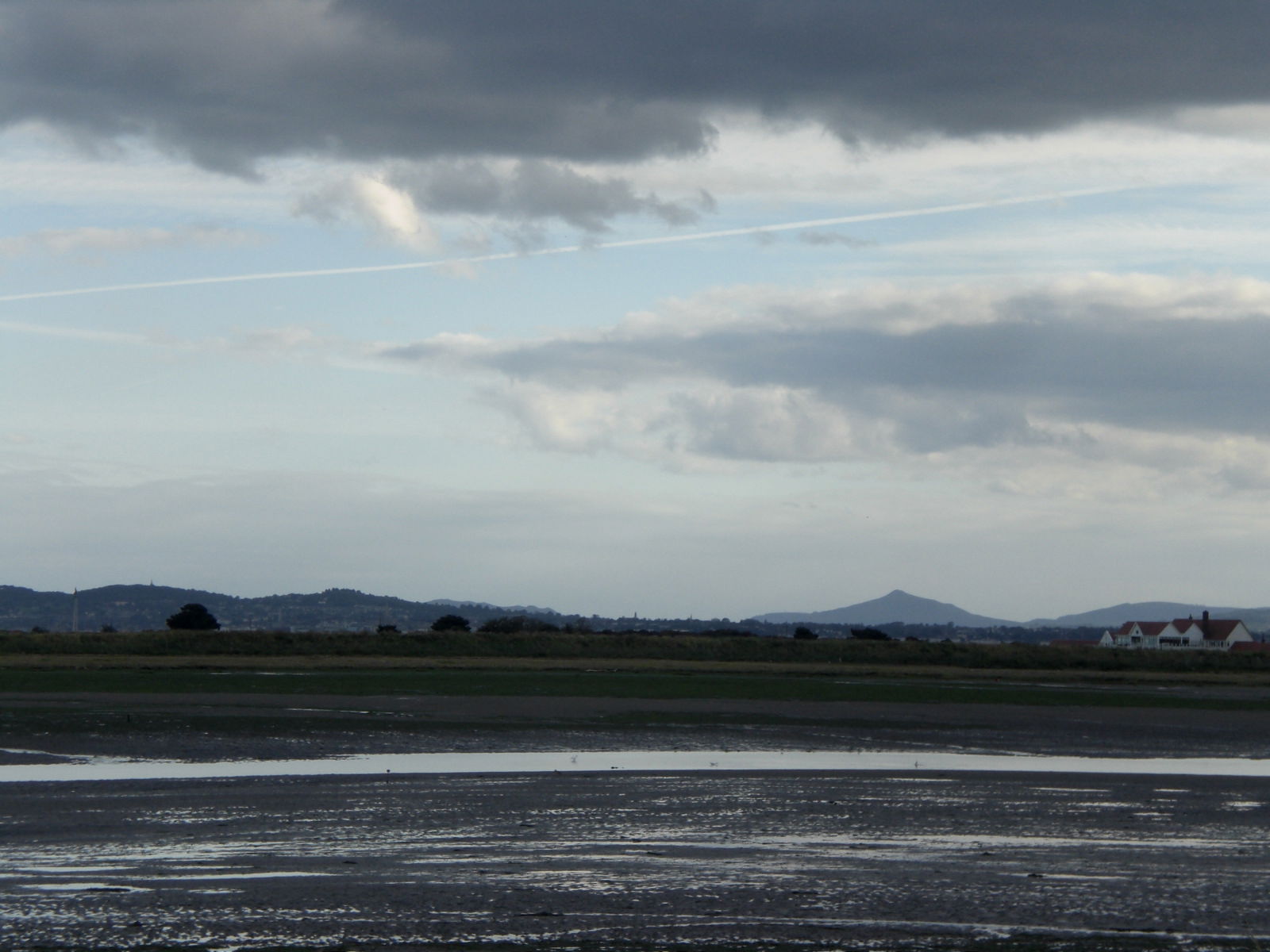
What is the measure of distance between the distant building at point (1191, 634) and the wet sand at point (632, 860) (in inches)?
5923

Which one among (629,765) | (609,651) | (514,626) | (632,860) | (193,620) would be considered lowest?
(609,651)

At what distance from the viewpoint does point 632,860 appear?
597 inches

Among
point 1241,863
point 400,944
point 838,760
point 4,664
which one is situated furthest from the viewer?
point 4,664

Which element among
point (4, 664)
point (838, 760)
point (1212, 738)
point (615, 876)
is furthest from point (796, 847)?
point (4, 664)

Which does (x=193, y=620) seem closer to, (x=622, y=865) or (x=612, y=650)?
(x=612, y=650)

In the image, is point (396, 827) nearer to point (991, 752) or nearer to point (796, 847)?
point (796, 847)

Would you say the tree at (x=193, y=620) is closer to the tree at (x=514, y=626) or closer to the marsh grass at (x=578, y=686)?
the tree at (x=514, y=626)

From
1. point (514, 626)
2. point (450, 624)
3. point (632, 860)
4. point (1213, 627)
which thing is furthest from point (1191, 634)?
point (632, 860)

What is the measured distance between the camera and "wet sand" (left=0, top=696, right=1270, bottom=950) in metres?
11.6

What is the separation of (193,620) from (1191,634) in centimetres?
11352

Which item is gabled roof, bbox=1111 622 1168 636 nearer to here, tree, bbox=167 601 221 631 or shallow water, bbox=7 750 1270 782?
tree, bbox=167 601 221 631

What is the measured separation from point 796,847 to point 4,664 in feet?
210

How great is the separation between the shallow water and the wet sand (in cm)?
108

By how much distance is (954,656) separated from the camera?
333 ft
